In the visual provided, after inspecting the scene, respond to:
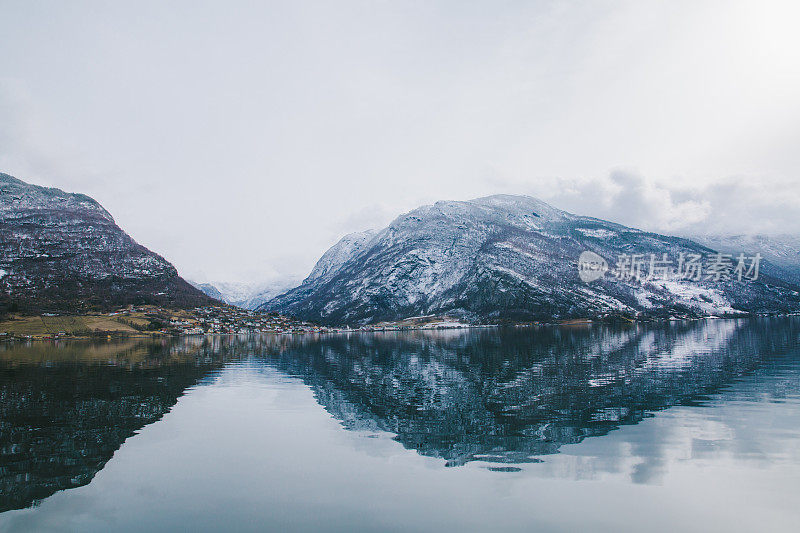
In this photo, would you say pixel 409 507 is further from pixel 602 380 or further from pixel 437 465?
pixel 602 380

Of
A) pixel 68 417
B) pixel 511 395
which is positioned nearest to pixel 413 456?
pixel 511 395

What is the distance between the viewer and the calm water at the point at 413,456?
19016 millimetres

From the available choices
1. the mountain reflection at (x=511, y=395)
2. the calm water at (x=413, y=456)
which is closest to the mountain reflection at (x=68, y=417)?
the calm water at (x=413, y=456)

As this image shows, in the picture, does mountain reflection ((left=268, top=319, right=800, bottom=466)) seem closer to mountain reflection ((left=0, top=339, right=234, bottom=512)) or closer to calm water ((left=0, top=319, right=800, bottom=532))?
calm water ((left=0, top=319, right=800, bottom=532))

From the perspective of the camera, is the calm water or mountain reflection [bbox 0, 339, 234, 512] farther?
mountain reflection [bbox 0, 339, 234, 512]

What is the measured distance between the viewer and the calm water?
1902 centimetres

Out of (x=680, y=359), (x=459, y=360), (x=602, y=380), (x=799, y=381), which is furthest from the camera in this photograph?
(x=459, y=360)

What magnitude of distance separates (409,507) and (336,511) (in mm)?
3248

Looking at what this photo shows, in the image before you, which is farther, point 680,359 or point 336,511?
A: point 680,359

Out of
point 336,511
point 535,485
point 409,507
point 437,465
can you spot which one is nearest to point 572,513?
point 535,485

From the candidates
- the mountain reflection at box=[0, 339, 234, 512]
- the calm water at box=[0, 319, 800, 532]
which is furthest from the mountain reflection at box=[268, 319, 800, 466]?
the mountain reflection at box=[0, 339, 234, 512]

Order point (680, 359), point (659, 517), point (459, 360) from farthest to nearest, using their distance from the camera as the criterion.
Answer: point (459, 360)
point (680, 359)
point (659, 517)

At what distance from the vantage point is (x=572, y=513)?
18828mm

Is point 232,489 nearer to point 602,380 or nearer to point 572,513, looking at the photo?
point 572,513
